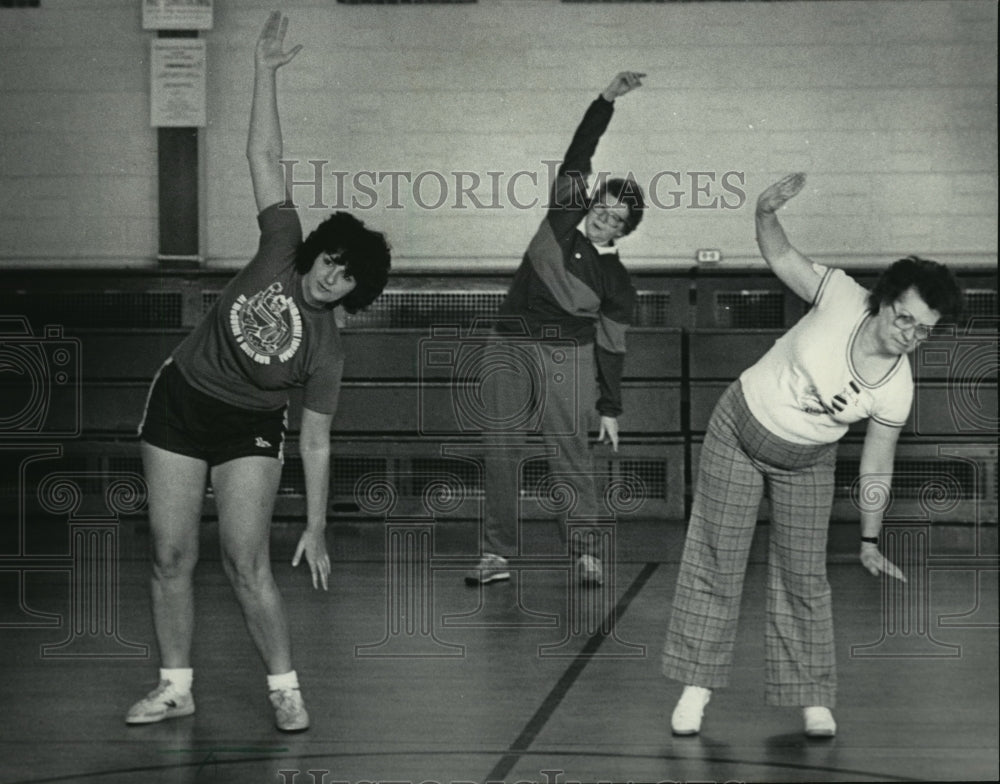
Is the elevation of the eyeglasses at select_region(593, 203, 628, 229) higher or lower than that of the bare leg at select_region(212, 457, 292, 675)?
higher

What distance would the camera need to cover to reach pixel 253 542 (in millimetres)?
3648

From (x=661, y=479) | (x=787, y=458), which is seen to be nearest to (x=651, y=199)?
(x=661, y=479)

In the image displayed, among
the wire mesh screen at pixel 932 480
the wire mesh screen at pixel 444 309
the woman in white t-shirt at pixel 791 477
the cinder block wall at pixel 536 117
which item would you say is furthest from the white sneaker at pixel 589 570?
the cinder block wall at pixel 536 117

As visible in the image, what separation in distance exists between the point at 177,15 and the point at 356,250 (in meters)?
5.83

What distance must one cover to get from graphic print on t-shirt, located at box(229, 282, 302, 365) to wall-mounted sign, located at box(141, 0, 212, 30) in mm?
5609

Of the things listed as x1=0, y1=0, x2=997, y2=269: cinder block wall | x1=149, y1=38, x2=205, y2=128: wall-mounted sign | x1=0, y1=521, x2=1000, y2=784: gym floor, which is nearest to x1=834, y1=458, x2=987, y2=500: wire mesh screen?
x1=0, y1=0, x2=997, y2=269: cinder block wall

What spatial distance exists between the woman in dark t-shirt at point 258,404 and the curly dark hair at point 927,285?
1.16 meters

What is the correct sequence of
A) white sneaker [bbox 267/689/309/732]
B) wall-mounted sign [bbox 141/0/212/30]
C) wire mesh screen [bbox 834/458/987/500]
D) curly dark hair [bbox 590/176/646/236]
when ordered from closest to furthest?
white sneaker [bbox 267/689/309/732] < curly dark hair [bbox 590/176/646/236] < wire mesh screen [bbox 834/458/987/500] < wall-mounted sign [bbox 141/0/212/30]

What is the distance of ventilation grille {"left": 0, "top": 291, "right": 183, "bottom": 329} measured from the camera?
8680 millimetres

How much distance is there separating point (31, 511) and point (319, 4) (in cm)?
337

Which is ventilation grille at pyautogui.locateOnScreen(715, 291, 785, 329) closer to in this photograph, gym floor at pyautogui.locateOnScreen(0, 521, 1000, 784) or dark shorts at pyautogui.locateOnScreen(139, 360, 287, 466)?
gym floor at pyautogui.locateOnScreen(0, 521, 1000, 784)

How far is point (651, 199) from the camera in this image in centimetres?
897

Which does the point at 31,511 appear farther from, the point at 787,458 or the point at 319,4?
the point at 787,458

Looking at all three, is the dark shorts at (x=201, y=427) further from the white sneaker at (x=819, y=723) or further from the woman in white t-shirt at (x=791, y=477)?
the white sneaker at (x=819, y=723)
